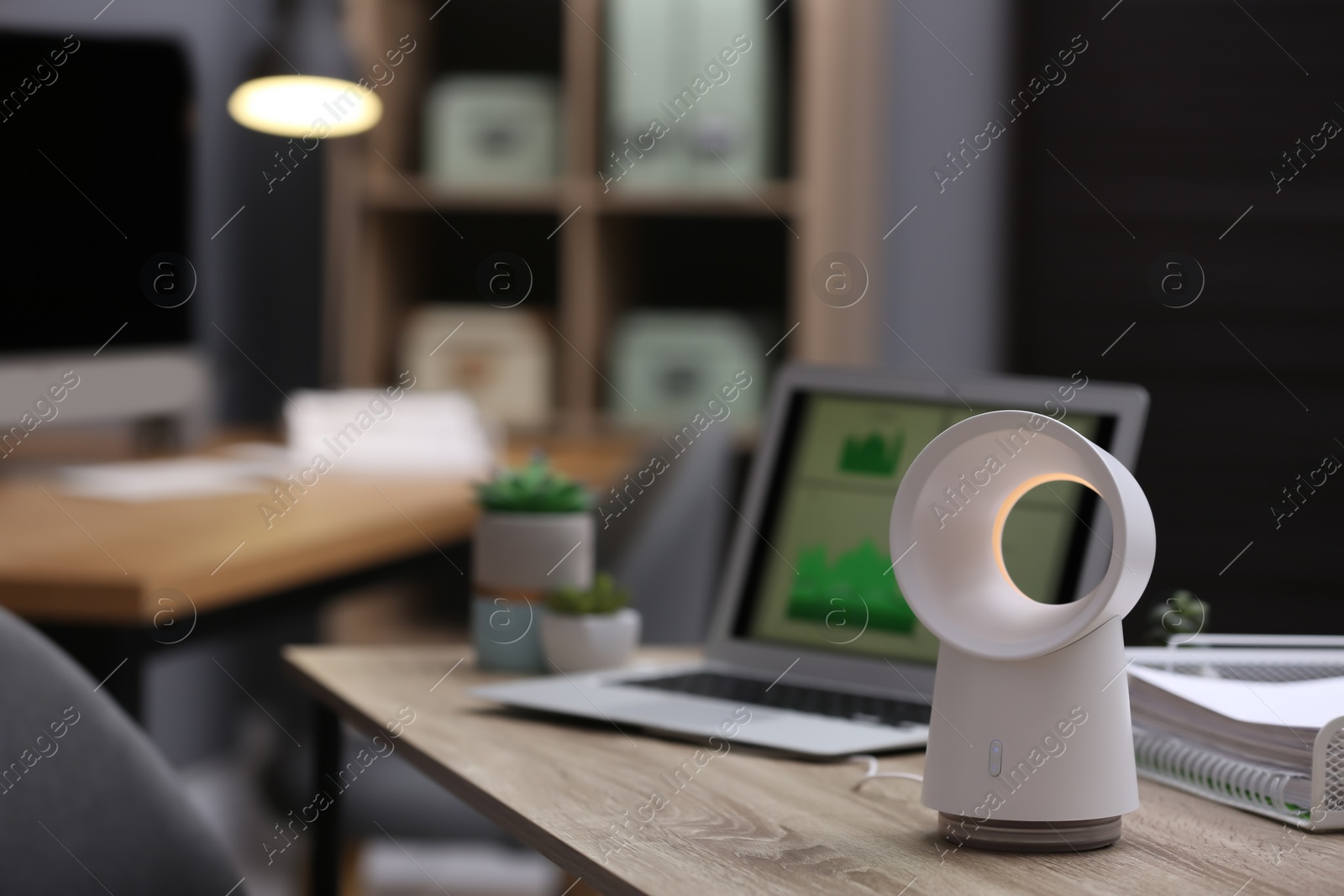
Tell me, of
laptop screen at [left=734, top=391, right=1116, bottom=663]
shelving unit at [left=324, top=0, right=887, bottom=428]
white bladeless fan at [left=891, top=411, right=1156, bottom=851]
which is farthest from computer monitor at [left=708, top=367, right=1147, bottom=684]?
shelving unit at [left=324, top=0, right=887, bottom=428]

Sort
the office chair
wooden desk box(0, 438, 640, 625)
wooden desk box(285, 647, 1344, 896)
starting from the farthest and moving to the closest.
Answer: wooden desk box(0, 438, 640, 625) < the office chair < wooden desk box(285, 647, 1344, 896)

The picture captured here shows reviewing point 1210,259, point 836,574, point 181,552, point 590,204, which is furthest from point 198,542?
point 1210,259

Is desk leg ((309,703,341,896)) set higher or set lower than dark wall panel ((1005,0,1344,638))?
lower

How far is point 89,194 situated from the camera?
2402 mm

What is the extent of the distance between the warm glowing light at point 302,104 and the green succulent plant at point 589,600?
1638mm

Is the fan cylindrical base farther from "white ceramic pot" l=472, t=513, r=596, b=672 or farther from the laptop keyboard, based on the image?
"white ceramic pot" l=472, t=513, r=596, b=672

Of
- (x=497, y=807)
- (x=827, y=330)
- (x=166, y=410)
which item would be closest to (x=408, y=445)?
(x=166, y=410)

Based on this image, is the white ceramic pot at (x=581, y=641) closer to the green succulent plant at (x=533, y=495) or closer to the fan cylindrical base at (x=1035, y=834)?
the green succulent plant at (x=533, y=495)

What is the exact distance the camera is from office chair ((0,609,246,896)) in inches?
43.5

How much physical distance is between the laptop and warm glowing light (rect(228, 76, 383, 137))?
1.62m

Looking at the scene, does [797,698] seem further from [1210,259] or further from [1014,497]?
[1210,259]

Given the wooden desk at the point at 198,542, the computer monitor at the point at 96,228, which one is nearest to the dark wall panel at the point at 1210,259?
the wooden desk at the point at 198,542

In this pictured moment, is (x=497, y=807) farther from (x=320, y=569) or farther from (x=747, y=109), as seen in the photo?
(x=747, y=109)

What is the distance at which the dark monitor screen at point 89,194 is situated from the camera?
2.26 m
